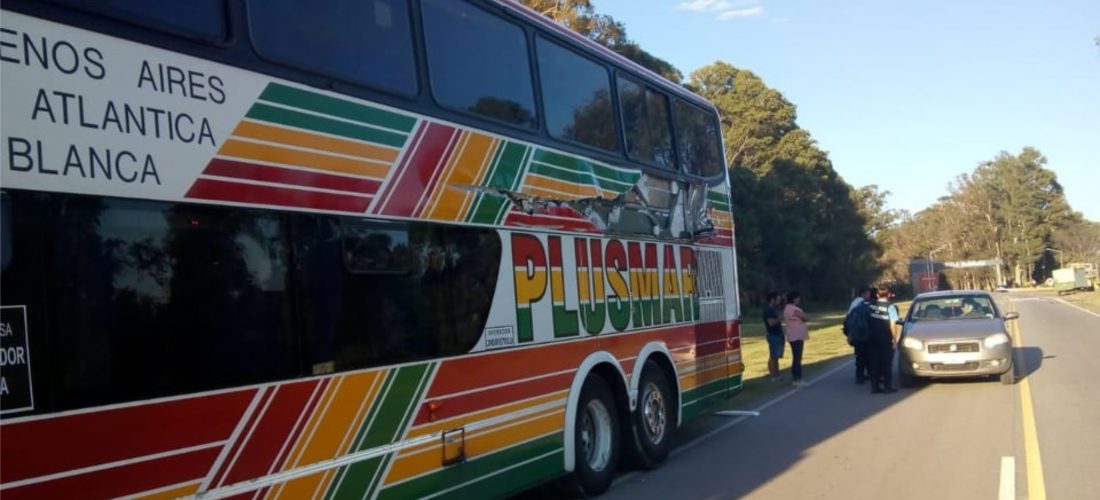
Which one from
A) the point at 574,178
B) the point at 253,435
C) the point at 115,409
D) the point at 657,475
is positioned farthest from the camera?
the point at 657,475

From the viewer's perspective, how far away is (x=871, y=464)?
9.36 metres

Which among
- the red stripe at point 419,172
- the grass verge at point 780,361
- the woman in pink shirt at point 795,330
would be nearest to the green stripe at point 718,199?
the grass verge at point 780,361

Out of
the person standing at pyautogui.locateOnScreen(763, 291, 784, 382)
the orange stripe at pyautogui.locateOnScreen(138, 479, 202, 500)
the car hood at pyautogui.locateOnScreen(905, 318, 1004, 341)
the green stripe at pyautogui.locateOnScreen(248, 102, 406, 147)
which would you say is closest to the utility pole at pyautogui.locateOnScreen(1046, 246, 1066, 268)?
the car hood at pyautogui.locateOnScreen(905, 318, 1004, 341)

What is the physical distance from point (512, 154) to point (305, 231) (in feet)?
8.50

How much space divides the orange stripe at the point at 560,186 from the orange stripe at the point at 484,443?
6.21 ft

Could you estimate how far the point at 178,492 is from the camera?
439 centimetres

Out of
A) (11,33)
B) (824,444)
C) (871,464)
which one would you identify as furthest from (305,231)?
(824,444)

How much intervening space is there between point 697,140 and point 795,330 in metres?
5.84

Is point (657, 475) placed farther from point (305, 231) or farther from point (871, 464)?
point (305, 231)

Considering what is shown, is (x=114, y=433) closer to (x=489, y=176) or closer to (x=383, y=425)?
(x=383, y=425)

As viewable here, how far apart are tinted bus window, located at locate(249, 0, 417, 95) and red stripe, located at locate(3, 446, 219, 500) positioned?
216 cm

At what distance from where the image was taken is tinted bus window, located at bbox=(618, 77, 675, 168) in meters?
9.76

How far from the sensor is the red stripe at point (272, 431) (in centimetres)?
475

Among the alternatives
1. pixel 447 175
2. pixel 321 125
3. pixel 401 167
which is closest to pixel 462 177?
pixel 447 175
